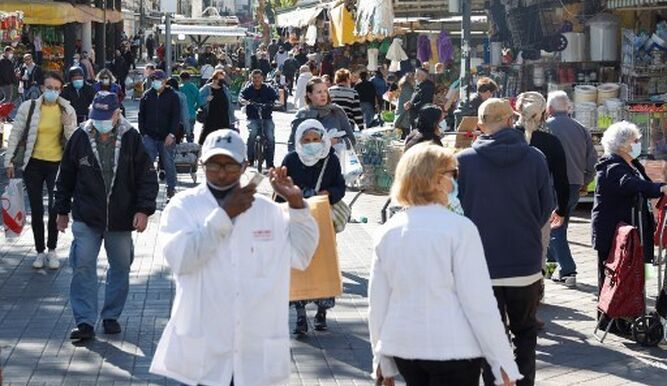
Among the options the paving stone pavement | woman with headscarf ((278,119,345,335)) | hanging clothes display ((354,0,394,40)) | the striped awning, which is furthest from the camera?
hanging clothes display ((354,0,394,40))

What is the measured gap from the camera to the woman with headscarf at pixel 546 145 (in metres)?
9.68

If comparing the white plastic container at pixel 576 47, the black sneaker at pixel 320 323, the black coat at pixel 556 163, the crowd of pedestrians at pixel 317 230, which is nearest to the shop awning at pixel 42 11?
the white plastic container at pixel 576 47

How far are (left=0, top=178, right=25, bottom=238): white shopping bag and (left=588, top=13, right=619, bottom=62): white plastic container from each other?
27.0 feet

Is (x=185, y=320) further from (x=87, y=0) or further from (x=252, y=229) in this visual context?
(x=87, y=0)

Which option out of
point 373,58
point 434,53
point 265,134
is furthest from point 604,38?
point 373,58

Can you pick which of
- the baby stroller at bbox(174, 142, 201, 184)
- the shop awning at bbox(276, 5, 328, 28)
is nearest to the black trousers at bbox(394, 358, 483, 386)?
the baby stroller at bbox(174, 142, 201, 184)

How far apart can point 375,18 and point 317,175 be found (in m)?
15.1

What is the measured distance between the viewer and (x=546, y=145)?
989 centimetres

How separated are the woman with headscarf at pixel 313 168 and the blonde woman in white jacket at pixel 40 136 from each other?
323 cm

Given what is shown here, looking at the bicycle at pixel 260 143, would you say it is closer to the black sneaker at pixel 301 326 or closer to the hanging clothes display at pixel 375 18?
the hanging clothes display at pixel 375 18

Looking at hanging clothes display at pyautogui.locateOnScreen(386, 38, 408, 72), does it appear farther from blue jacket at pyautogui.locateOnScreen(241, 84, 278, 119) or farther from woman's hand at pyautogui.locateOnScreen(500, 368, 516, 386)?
woman's hand at pyautogui.locateOnScreen(500, 368, 516, 386)

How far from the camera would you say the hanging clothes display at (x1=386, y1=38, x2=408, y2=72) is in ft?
106

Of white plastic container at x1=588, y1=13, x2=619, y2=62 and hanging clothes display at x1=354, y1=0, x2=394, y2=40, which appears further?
hanging clothes display at x1=354, y1=0, x2=394, y2=40

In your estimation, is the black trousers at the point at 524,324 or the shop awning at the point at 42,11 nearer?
the black trousers at the point at 524,324
